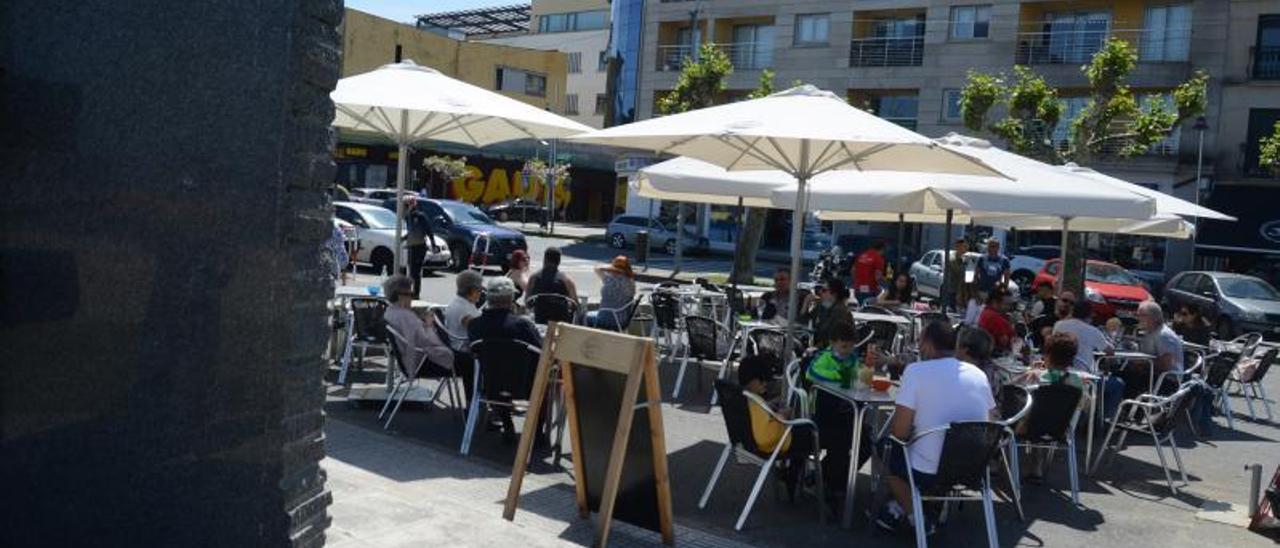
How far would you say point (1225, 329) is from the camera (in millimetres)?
21750

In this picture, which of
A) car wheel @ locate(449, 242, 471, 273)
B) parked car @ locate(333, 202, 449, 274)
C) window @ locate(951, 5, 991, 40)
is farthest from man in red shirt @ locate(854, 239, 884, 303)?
window @ locate(951, 5, 991, 40)

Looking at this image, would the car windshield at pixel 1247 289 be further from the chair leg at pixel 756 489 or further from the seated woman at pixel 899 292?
the chair leg at pixel 756 489

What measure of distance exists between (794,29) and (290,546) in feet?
129

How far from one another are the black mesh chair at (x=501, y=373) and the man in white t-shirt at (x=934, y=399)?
2.53 metres

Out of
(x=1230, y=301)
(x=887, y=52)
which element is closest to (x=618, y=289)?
(x=1230, y=301)

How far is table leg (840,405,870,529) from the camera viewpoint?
6543mm

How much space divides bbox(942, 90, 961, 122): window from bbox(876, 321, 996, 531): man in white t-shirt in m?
32.8

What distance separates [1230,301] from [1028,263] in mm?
7003

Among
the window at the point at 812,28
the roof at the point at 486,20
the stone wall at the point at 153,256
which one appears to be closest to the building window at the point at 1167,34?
the window at the point at 812,28

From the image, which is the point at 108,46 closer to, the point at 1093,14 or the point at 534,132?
the point at 534,132

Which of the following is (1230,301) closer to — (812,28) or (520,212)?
(812,28)

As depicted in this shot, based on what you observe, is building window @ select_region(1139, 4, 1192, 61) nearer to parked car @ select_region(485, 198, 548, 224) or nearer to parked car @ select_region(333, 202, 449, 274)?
parked car @ select_region(333, 202, 449, 274)

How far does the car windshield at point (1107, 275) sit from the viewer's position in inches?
950

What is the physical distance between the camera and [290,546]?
3809 millimetres
